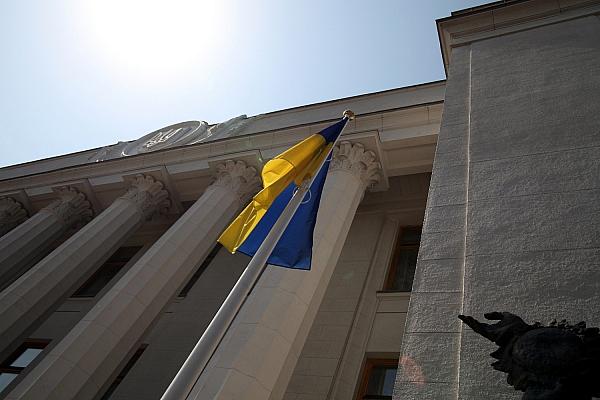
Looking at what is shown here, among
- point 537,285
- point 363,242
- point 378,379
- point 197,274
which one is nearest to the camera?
point 537,285

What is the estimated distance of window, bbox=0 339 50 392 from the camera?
15.9m

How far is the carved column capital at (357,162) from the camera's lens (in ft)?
47.8

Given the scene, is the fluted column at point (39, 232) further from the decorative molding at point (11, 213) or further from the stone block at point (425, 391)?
the stone block at point (425, 391)

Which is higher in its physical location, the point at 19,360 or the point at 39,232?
the point at 39,232

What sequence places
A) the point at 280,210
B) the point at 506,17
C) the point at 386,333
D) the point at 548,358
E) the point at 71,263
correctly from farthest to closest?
the point at 71,263 → the point at 386,333 → the point at 506,17 → the point at 280,210 → the point at 548,358

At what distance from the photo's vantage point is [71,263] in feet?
52.1

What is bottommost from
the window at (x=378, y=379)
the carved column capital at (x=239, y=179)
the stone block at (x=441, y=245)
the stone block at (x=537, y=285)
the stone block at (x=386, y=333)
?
the stone block at (x=537, y=285)

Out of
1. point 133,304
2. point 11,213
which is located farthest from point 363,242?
point 11,213

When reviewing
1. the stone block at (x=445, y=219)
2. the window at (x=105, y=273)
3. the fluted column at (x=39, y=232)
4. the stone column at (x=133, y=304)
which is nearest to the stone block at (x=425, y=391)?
the stone block at (x=445, y=219)

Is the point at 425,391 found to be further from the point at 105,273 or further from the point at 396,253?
the point at 105,273

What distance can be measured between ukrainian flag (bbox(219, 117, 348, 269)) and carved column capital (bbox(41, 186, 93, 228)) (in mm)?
16848

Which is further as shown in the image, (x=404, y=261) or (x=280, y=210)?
(x=404, y=261)

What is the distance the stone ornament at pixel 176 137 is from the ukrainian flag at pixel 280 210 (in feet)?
49.9

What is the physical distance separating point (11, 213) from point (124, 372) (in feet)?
41.1
